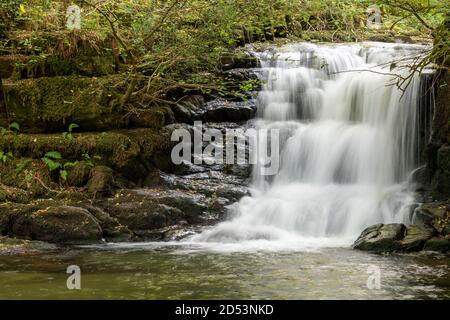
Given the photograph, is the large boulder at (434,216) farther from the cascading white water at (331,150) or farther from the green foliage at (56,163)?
the green foliage at (56,163)

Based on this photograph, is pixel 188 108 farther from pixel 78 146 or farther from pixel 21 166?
pixel 21 166

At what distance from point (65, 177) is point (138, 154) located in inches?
57.6

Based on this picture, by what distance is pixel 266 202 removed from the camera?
10.2 metres

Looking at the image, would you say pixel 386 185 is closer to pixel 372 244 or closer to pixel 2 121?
pixel 372 244

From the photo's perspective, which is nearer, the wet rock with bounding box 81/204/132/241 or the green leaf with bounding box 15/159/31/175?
the wet rock with bounding box 81/204/132/241

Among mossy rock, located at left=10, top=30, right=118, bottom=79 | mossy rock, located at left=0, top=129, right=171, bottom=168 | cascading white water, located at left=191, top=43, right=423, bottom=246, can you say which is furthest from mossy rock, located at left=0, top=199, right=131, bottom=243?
mossy rock, located at left=10, top=30, right=118, bottom=79

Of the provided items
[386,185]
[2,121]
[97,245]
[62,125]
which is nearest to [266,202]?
[386,185]

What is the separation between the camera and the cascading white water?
30.8 feet

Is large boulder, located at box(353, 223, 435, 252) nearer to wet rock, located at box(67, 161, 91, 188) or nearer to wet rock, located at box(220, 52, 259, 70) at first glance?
wet rock, located at box(67, 161, 91, 188)

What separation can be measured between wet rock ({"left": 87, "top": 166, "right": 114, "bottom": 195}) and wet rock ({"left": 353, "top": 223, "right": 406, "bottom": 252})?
4.48m

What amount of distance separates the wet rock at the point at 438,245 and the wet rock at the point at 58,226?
505cm

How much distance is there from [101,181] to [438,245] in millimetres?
5743

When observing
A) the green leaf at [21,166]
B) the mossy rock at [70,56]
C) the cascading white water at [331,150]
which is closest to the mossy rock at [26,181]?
the green leaf at [21,166]

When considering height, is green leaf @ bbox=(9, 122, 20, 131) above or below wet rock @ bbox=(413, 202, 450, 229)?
above
